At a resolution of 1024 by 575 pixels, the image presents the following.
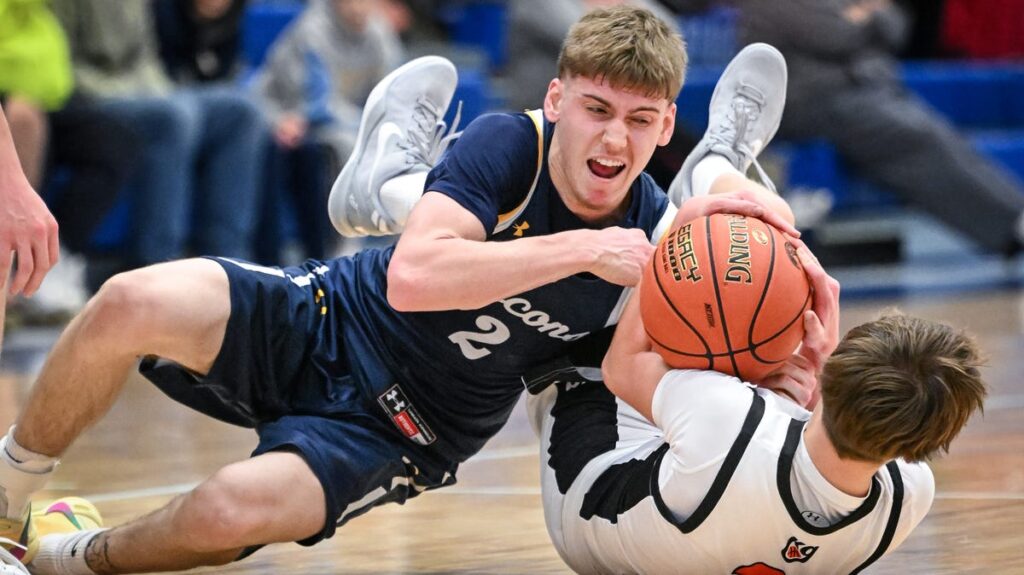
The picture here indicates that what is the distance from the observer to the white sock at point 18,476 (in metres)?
3.44

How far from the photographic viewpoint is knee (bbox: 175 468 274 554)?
329cm

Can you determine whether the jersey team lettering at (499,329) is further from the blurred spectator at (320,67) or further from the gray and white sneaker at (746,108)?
the blurred spectator at (320,67)

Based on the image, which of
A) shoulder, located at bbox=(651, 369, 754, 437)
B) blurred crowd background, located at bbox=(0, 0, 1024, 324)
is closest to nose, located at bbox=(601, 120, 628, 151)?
shoulder, located at bbox=(651, 369, 754, 437)

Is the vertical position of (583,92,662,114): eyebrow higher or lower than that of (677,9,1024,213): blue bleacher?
higher

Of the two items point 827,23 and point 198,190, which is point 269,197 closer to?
point 198,190

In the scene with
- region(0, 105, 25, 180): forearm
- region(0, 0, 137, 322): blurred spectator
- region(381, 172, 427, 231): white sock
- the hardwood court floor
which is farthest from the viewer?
region(0, 0, 137, 322): blurred spectator

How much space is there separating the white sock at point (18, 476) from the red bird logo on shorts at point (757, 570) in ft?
4.92

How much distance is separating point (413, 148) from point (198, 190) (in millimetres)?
4918

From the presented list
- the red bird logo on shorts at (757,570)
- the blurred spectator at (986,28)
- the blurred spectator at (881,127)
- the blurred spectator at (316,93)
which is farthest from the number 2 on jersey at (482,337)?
the blurred spectator at (986,28)

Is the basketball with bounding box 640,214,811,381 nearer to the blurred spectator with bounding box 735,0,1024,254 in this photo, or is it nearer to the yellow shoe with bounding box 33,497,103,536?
the yellow shoe with bounding box 33,497,103,536

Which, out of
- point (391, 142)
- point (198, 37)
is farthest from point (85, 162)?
point (391, 142)

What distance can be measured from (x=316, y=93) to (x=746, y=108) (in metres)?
5.41

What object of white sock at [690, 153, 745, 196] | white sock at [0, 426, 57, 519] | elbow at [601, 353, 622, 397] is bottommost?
white sock at [0, 426, 57, 519]

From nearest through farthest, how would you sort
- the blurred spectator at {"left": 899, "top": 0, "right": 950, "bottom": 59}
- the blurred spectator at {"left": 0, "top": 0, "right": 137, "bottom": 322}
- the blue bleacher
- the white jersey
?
the white jersey
the blurred spectator at {"left": 0, "top": 0, "right": 137, "bottom": 322}
the blue bleacher
the blurred spectator at {"left": 899, "top": 0, "right": 950, "bottom": 59}
